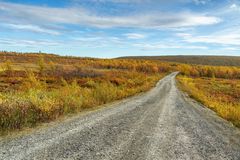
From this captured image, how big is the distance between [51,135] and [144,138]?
117 inches

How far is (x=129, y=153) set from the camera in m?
6.99

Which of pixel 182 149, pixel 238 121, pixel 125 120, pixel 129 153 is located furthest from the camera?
pixel 238 121

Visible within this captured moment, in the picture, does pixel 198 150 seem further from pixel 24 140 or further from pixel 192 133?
pixel 24 140

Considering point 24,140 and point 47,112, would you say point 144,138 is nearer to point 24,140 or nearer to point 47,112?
point 24,140

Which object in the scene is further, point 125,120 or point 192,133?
point 125,120

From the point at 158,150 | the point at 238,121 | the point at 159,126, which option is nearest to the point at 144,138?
the point at 158,150

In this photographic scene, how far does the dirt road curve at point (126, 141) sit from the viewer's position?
6883 mm

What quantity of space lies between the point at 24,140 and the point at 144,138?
12.0ft

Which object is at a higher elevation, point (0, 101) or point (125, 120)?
point (0, 101)

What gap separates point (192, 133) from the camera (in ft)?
32.3

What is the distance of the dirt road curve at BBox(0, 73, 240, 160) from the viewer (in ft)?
22.6

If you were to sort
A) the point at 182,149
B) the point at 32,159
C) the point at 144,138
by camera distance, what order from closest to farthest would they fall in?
the point at 32,159 → the point at 182,149 → the point at 144,138

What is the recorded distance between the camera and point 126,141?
813 centimetres

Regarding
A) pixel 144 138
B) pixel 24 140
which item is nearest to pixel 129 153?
pixel 144 138
